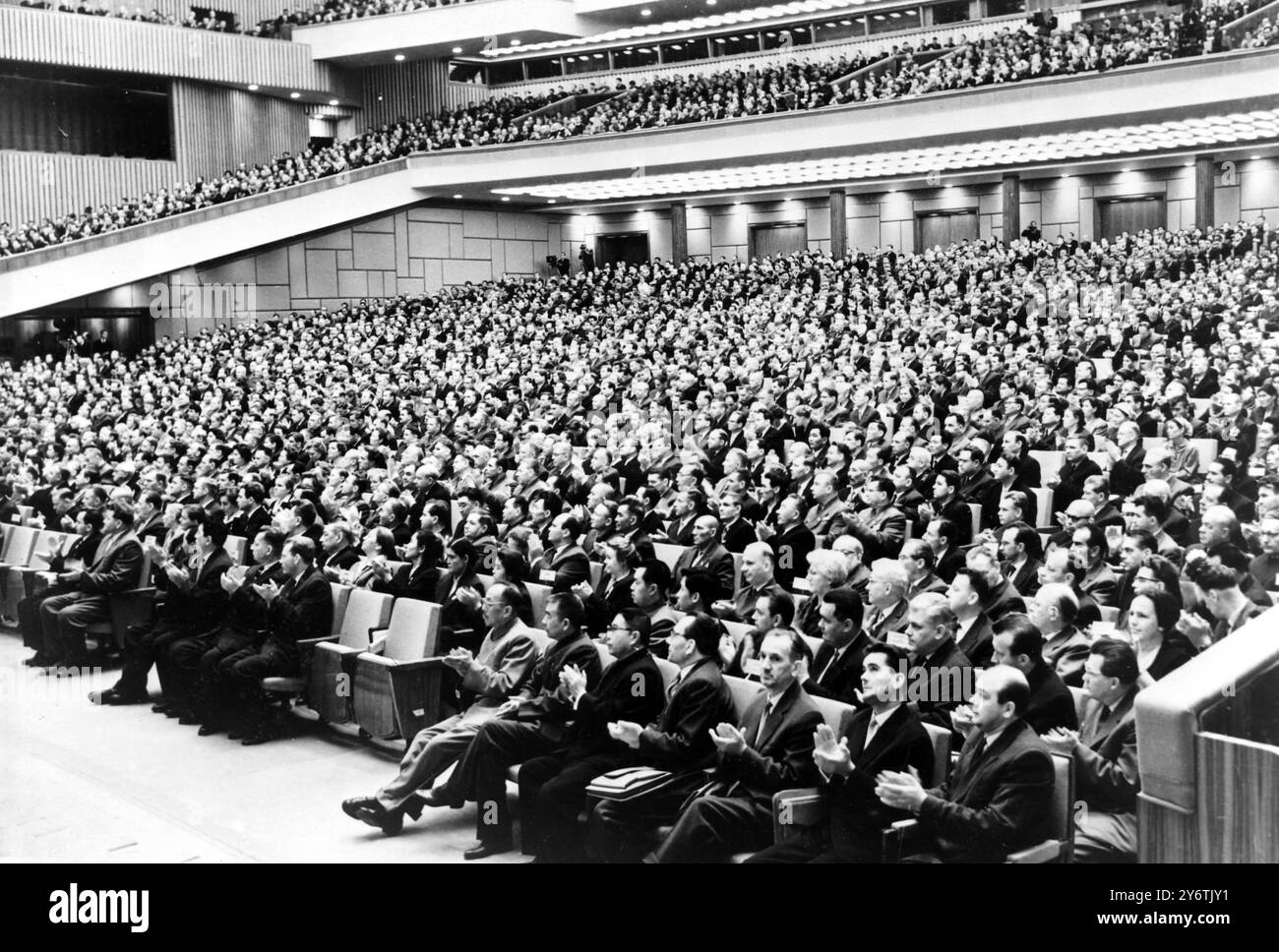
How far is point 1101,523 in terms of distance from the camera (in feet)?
19.9

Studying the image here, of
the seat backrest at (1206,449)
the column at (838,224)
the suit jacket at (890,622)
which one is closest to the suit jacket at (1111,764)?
the suit jacket at (890,622)

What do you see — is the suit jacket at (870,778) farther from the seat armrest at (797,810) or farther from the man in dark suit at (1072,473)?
the man in dark suit at (1072,473)

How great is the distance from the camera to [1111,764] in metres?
3.51

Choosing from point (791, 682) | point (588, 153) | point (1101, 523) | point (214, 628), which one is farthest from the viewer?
point (588, 153)

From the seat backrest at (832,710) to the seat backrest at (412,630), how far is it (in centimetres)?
225

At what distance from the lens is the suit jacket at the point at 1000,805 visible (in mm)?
3207

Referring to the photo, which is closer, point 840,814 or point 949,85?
point 840,814

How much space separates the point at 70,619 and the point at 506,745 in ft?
13.1

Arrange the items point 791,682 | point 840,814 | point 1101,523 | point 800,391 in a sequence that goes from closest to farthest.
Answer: point 840,814
point 791,682
point 1101,523
point 800,391

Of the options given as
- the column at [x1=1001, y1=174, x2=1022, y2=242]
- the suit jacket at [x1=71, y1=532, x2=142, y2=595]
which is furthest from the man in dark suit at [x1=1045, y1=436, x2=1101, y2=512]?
the column at [x1=1001, y1=174, x2=1022, y2=242]

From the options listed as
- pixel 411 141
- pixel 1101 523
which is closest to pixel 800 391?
pixel 1101 523
